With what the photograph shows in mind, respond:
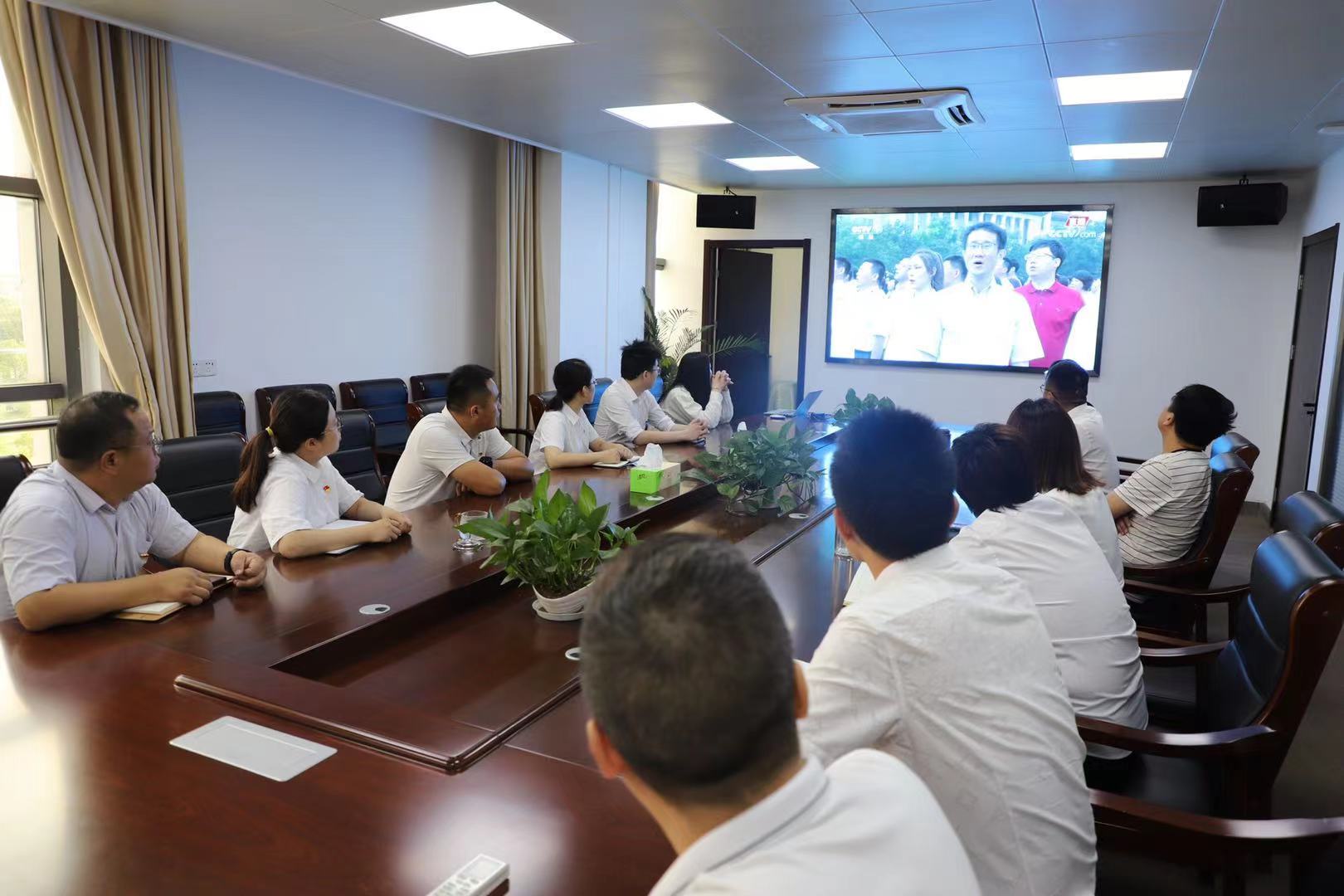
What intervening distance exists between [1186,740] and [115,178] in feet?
15.3

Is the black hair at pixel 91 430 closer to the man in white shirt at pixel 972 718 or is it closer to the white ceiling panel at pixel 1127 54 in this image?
the man in white shirt at pixel 972 718

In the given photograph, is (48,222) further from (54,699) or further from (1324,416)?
(1324,416)

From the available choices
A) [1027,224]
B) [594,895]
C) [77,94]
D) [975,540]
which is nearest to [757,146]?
[1027,224]

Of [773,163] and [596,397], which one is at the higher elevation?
[773,163]

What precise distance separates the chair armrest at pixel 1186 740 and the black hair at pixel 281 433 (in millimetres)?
2165

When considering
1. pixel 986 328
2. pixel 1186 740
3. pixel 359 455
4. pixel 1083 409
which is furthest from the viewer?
pixel 986 328

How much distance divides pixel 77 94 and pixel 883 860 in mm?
4734

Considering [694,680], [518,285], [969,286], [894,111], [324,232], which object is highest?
[894,111]

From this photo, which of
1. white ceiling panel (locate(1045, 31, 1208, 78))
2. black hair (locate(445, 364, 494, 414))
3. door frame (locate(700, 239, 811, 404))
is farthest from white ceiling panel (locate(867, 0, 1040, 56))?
door frame (locate(700, 239, 811, 404))

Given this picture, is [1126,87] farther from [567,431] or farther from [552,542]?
[552,542]

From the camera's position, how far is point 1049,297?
7.59 metres

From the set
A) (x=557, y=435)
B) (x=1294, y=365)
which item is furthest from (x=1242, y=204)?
(x=557, y=435)

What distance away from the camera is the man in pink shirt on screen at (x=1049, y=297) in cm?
755

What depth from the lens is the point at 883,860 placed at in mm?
710
